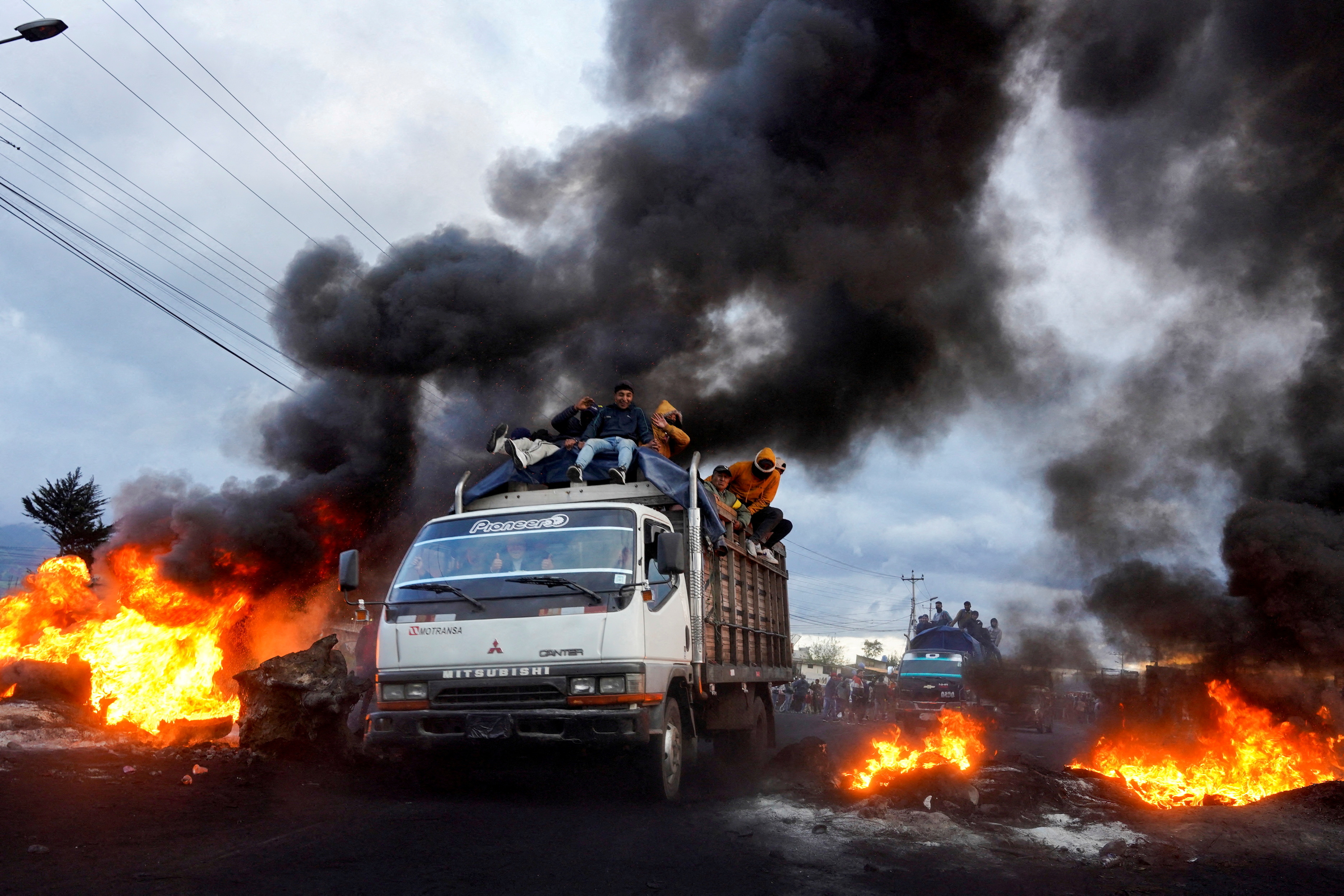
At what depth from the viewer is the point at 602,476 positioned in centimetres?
809

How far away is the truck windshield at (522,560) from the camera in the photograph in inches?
254

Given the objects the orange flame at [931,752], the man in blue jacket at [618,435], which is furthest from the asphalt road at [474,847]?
the man in blue jacket at [618,435]

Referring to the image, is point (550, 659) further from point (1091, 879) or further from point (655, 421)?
point (655, 421)

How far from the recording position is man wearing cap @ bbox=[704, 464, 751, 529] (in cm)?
877

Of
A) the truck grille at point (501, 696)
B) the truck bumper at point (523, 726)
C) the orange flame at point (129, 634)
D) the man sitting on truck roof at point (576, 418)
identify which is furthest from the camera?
the orange flame at point (129, 634)

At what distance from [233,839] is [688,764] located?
342 cm

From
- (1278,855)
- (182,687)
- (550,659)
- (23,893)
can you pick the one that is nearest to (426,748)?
(550,659)

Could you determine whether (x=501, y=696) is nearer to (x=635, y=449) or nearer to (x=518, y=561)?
(x=518, y=561)

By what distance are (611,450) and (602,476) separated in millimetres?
321

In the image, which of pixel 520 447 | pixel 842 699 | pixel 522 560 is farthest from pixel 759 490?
pixel 842 699

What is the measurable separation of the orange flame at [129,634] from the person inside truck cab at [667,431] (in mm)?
8070

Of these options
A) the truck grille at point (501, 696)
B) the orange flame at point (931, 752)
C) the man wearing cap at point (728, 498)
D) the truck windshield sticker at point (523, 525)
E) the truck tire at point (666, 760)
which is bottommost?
the orange flame at point (931, 752)

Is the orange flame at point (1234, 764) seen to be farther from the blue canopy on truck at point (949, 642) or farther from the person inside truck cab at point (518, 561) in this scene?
the blue canopy on truck at point (949, 642)

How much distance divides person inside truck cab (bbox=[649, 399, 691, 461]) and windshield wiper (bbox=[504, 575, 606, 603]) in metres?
3.62
